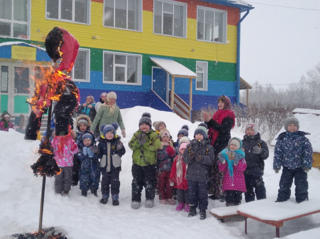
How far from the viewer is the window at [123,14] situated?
1667 centimetres

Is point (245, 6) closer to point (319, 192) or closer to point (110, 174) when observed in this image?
point (319, 192)

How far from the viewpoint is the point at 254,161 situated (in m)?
6.18

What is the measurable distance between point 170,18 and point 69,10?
18.1 ft

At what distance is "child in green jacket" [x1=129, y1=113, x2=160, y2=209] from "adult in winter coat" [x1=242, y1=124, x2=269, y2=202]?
1693 millimetres

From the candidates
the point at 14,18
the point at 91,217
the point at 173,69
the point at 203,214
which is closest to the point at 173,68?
the point at 173,69

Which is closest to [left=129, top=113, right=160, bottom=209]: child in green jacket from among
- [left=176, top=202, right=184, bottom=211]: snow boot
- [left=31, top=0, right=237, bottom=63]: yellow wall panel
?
[left=176, top=202, right=184, bottom=211]: snow boot

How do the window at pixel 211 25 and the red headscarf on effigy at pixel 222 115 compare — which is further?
the window at pixel 211 25

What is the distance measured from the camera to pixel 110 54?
659 inches

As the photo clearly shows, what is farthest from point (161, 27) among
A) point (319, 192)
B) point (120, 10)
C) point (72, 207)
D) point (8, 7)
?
point (72, 207)

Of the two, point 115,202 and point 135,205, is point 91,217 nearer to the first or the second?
point 115,202

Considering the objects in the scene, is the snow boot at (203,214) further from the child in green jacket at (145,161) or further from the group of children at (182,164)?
the child in green jacket at (145,161)

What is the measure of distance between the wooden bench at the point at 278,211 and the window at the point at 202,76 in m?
14.3

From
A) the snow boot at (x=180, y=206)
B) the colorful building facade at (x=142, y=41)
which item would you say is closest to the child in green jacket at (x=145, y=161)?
the snow boot at (x=180, y=206)

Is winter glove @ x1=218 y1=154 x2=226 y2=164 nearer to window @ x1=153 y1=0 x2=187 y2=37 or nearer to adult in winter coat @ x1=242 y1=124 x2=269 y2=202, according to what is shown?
adult in winter coat @ x1=242 y1=124 x2=269 y2=202
